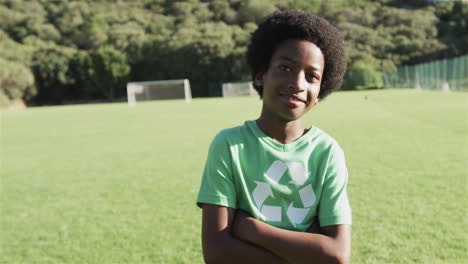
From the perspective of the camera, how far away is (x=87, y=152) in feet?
29.6

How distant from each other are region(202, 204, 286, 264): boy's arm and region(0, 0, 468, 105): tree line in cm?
4863

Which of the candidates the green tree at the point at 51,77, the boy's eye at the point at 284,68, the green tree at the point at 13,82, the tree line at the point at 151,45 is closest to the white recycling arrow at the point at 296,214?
the boy's eye at the point at 284,68

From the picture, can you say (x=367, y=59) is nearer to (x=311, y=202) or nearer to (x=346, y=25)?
(x=346, y=25)

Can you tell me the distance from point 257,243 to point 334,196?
37 centimetres

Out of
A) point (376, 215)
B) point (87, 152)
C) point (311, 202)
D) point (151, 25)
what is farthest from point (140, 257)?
point (151, 25)

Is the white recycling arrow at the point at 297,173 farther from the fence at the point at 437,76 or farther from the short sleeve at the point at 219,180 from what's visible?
the fence at the point at 437,76

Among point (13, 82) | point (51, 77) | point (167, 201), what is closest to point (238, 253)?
point (167, 201)

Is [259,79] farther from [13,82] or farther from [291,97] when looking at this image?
[13,82]

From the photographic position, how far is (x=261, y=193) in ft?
4.87

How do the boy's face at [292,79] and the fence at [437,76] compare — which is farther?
the fence at [437,76]

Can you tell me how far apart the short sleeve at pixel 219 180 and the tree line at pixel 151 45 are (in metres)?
48.6

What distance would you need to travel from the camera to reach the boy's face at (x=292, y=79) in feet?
4.89

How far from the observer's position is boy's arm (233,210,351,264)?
1.42 m

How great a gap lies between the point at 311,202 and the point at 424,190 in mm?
3762
